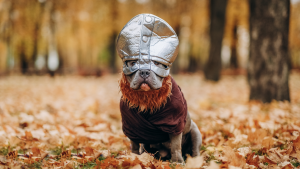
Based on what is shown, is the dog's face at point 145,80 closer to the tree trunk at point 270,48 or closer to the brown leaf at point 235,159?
the brown leaf at point 235,159

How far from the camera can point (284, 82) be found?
503cm

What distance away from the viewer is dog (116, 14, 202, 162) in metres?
1.90

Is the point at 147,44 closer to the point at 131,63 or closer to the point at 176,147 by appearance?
the point at 131,63

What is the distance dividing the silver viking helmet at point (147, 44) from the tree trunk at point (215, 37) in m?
9.54

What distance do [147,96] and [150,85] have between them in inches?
6.4

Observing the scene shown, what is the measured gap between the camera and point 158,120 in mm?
2082

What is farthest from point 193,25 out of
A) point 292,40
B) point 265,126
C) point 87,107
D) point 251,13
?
point 265,126

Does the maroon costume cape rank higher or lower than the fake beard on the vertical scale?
lower

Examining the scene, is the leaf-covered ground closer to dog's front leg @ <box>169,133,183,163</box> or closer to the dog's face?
dog's front leg @ <box>169,133,183,163</box>

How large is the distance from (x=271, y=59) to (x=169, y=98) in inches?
153

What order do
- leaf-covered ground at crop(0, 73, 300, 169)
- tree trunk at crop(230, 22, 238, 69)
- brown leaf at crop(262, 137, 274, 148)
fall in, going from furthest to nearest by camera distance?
tree trunk at crop(230, 22, 238, 69) < brown leaf at crop(262, 137, 274, 148) < leaf-covered ground at crop(0, 73, 300, 169)

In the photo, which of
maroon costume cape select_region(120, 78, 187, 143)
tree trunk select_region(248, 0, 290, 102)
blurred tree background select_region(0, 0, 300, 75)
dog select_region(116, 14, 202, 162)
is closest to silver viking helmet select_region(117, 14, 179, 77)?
dog select_region(116, 14, 202, 162)

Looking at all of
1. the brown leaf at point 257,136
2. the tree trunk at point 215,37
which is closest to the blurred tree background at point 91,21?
the tree trunk at point 215,37

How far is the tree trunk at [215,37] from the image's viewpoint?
10570 mm
